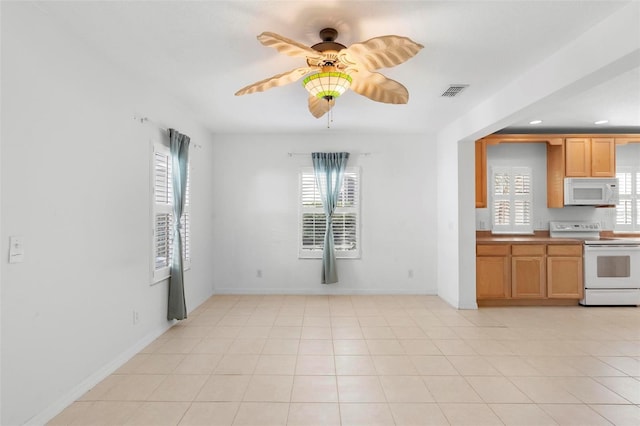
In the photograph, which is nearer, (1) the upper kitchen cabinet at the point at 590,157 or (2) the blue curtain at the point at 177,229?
(2) the blue curtain at the point at 177,229

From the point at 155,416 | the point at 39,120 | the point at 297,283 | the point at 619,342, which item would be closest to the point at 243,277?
the point at 297,283

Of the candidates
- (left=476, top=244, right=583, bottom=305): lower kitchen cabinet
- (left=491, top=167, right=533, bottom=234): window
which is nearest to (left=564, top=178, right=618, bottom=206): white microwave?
(left=491, top=167, right=533, bottom=234): window

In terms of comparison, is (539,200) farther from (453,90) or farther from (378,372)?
(378,372)

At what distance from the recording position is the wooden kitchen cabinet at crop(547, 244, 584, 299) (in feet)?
16.5

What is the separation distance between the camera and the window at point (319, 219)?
19.0 feet

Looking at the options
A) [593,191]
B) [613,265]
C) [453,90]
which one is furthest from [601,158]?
[453,90]

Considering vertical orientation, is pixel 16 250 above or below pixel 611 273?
above

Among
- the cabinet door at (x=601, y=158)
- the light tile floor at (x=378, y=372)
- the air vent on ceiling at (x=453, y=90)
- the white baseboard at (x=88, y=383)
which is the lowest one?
the light tile floor at (x=378, y=372)

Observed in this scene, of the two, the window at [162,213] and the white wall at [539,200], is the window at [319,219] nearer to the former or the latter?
the white wall at [539,200]

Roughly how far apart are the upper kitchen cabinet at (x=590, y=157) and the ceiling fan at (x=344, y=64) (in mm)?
4128

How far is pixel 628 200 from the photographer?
5.82 metres

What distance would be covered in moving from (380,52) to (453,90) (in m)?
1.87

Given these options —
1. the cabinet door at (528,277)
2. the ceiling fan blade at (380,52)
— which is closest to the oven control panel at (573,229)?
the cabinet door at (528,277)

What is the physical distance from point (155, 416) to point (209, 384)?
489 mm
